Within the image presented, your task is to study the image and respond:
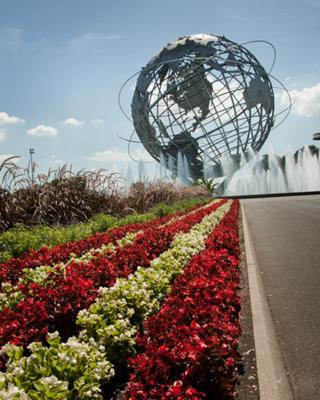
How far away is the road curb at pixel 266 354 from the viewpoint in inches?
99.7

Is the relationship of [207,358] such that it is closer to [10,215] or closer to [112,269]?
[112,269]

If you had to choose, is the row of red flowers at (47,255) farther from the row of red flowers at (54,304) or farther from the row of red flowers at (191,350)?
the row of red flowers at (191,350)

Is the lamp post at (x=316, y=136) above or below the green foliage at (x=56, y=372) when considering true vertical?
above

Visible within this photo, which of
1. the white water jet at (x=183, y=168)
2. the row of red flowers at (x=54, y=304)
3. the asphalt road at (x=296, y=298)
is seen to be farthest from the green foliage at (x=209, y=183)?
the row of red flowers at (x=54, y=304)

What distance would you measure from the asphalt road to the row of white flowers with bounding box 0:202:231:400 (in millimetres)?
1227

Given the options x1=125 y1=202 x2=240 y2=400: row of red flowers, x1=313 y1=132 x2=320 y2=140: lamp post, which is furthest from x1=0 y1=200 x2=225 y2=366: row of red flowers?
x1=313 y1=132 x2=320 y2=140: lamp post

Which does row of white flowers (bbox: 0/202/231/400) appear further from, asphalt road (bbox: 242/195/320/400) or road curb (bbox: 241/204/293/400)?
asphalt road (bbox: 242/195/320/400)

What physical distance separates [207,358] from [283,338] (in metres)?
1.49

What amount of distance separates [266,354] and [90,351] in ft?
4.88

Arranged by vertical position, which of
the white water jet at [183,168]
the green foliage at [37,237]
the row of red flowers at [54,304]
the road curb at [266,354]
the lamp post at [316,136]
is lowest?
the road curb at [266,354]

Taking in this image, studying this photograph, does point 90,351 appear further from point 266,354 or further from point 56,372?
point 266,354

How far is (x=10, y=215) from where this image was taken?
7941 mm

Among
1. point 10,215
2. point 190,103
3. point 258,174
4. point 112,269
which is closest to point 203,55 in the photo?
point 190,103

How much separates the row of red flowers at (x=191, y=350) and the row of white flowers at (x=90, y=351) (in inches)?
7.2
